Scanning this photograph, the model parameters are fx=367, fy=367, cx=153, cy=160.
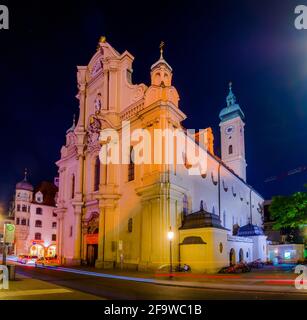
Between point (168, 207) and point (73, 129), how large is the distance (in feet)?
77.6

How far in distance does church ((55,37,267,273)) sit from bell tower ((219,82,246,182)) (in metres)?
12.4

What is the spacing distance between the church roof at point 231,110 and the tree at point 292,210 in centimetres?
3319

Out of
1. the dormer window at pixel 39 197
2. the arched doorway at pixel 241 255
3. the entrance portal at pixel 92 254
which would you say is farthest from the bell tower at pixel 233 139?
the dormer window at pixel 39 197

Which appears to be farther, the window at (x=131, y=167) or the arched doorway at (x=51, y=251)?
the arched doorway at (x=51, y=251)

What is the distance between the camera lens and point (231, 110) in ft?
230

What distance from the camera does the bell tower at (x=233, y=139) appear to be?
68.0m

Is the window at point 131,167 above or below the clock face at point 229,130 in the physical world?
below

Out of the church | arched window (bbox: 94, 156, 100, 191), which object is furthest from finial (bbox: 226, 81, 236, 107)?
arched window (bbox: 94, 156, 100, 191)

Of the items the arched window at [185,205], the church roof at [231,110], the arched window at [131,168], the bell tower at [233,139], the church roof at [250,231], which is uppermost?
the church roof at [231,110]

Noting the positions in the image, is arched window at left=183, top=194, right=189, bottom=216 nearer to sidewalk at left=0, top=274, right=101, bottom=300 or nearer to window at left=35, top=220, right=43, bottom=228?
sidewalk at left=0, top=274, right=101, bottom=300

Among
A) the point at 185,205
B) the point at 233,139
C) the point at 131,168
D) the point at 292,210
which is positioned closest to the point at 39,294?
the point at 185,205

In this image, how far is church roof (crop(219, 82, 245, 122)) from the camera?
229 ft

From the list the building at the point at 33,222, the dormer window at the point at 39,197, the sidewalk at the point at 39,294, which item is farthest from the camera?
the dormer window at the point at 39,197

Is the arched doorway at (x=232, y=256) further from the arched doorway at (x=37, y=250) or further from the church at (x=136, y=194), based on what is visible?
the arched doorway at (x=37, y=250)
